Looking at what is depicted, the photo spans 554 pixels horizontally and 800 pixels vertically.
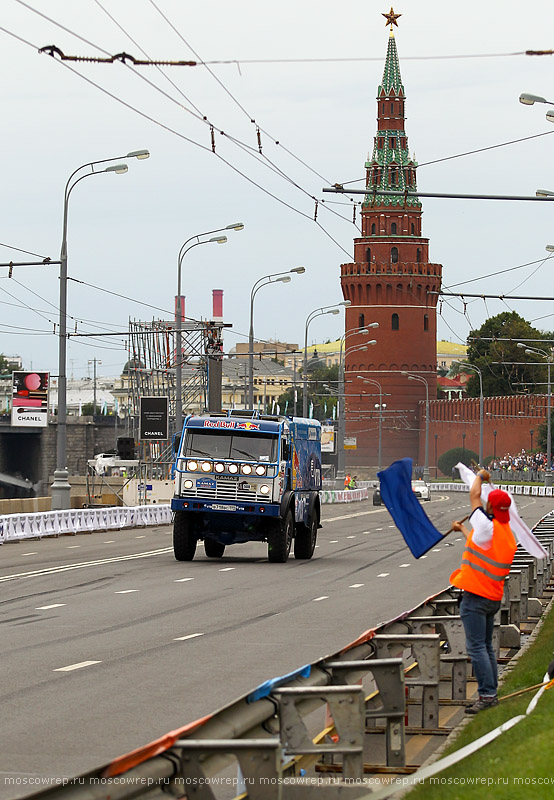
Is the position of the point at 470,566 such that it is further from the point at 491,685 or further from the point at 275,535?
the point at 275,535

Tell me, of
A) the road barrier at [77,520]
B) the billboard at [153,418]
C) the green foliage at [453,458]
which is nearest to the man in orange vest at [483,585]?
the road barrier at [77,520]

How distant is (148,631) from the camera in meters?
16.3

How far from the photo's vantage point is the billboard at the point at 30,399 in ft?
143

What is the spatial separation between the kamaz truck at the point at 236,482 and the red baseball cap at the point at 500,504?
57.5ft

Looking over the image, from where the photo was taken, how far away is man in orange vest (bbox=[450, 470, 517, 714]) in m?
10.4

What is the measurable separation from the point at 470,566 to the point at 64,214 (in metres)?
32.6

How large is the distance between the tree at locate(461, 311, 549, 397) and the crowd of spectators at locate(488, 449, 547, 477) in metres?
6.97

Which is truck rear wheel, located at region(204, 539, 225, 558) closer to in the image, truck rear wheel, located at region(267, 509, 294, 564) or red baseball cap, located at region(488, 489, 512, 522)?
truck rear wheel, located at region(267, 509, 294, 564)

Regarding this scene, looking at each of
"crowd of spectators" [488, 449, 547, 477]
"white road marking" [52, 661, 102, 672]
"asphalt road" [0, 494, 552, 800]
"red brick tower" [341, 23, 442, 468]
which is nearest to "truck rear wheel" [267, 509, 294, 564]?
"asphalt road" [0, 494, 552, 800]

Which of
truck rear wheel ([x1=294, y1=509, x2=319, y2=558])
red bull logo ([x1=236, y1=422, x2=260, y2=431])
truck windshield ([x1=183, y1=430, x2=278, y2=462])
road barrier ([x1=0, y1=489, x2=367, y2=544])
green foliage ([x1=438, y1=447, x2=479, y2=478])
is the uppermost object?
red bull logo ([x1=236, y1=422, x2=260, y2=431])

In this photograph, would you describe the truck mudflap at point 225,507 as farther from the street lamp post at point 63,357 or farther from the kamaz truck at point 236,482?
the street lamp post at point 63,357

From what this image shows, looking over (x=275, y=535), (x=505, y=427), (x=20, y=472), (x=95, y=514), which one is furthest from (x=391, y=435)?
(x=275, y=535)

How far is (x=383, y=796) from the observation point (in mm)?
6941

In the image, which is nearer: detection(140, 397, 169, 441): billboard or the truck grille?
the truck grille
